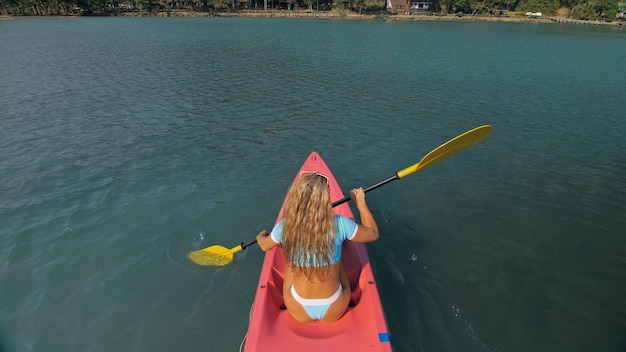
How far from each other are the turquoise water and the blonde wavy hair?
2258mm

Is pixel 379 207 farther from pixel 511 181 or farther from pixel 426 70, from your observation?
pixel 426 70

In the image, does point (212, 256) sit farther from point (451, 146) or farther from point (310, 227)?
point (451, 146)

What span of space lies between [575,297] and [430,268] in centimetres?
219

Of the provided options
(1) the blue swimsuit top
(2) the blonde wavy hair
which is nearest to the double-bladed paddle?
(1) the blue swimsuit top

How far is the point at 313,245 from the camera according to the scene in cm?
322

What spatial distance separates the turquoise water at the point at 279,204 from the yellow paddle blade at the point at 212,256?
0.58ft

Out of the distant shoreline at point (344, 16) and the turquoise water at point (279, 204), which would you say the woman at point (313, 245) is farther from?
the distant shoreline at point (344, 16)

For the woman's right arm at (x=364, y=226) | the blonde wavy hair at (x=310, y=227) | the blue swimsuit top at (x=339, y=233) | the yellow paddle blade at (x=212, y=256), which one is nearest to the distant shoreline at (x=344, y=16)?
the yellow paddle blade at (x=212, y=256)

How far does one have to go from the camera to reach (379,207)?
7.80 metres

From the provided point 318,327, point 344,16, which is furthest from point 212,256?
point 344,16

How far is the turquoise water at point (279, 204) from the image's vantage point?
5.09 metres

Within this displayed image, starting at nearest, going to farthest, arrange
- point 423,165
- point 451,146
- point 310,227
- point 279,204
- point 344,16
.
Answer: point 310,227, point 423,165, point 451,146, point 279,204, point 344,16

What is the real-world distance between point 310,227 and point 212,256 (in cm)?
346

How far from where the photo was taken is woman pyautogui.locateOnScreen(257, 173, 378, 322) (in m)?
3.15
